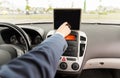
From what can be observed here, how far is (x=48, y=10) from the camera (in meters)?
2.44

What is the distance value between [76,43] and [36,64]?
123 centimetres

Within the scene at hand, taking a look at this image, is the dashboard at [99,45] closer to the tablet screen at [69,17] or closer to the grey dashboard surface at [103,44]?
the grey dashboard surface at [103,44]

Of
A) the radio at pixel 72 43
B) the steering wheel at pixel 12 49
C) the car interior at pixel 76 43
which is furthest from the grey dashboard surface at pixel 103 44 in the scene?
the steering wheel at pixel 12 49

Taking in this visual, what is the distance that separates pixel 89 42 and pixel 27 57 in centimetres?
158

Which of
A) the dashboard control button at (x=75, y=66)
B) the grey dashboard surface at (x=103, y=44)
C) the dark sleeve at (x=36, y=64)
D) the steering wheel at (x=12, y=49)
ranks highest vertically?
the dark sleeve at (x=36, y=64)

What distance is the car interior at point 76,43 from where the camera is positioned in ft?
5.11

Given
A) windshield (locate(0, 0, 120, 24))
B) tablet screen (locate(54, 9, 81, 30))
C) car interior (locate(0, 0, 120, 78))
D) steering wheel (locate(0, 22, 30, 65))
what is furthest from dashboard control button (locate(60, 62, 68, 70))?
windshield (locate(0, 0, 120, 24))

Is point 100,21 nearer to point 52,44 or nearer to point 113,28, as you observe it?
point 113,28

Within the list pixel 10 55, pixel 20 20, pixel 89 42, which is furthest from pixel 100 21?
pixel 10 55

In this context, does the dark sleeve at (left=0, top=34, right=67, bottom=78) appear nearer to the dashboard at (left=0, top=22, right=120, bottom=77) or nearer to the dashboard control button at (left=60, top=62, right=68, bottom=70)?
the dashboard control button at (left=60, top=62, right=68, bottom=70)

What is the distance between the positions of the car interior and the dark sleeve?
2.19 ft

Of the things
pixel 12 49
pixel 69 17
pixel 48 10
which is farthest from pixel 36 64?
pixel 48 10

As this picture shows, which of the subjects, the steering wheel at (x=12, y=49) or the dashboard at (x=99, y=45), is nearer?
the steering wheel at (x=12, y=49)

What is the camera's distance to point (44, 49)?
709 mm
